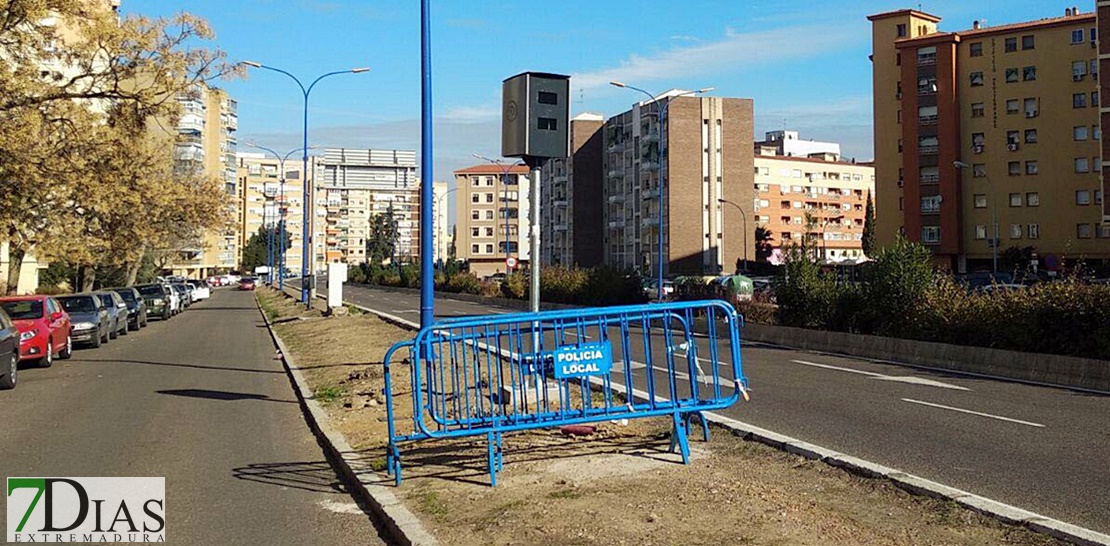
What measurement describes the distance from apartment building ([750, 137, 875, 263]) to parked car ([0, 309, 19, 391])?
91918 mm

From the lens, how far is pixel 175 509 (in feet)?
24.6

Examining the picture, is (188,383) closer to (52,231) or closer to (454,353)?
(454,353)

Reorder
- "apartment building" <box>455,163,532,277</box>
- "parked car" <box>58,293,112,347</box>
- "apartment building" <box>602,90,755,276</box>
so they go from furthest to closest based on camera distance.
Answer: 1. "apartment building" <box>455,163,532,277</box>
2. "apartment building" <box>602,90,755,276</box>
3. "parked car" <box>58,293,112,347</box>

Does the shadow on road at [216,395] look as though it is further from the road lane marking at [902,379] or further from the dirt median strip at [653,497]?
the road lane marking at [902,379]

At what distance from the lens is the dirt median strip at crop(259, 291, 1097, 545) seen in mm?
5961

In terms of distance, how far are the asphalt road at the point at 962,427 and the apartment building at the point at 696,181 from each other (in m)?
69.6

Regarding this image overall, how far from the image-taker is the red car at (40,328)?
18.9m

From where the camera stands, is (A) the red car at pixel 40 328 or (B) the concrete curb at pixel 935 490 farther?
(A) the red car at pixel 40 328

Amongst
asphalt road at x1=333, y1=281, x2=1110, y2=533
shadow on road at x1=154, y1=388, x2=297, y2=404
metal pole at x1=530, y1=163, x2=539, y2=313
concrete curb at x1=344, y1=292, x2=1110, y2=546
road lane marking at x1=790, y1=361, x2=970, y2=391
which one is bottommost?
shadow on road at x1=154, y1=388, x2=297, y2=404

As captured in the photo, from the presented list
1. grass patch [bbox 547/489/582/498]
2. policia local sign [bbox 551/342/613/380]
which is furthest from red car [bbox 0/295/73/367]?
grass patch [bbox 547/489/582/498]

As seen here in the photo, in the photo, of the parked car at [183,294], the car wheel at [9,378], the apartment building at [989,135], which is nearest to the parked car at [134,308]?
the parked car at [183,294]

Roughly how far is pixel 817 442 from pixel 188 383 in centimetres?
1073

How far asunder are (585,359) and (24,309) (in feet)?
55.4

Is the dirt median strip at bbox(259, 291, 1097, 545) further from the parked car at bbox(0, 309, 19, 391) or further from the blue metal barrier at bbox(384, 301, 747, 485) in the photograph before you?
the parked car at bbox(0, 309, 19, 391)
